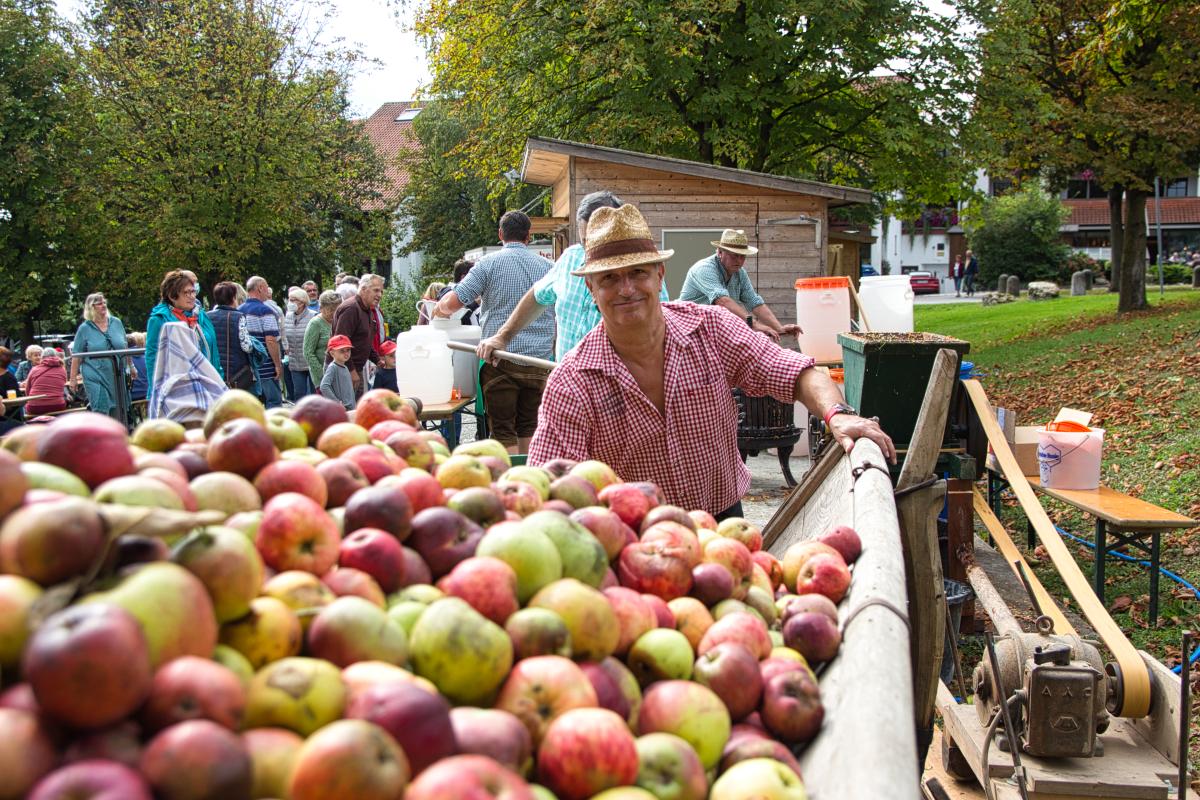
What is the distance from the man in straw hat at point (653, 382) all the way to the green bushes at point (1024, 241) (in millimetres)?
46055

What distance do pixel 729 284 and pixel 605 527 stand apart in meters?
7.09

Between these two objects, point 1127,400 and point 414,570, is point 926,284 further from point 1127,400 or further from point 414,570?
point 414,570

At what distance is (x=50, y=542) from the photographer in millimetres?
1370

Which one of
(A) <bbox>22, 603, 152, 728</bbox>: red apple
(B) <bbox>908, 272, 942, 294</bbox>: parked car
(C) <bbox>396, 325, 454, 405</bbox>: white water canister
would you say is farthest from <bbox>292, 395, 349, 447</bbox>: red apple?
(B) <bbox>908, 272, 942, 294</bbox>: parked car

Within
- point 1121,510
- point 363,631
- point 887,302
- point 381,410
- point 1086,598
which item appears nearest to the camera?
point 363,631

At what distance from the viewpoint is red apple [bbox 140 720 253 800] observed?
1.18 meters

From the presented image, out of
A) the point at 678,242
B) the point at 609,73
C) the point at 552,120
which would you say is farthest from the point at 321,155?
the point at 678,242

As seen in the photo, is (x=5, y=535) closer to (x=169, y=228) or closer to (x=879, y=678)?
(x=879, y=678)

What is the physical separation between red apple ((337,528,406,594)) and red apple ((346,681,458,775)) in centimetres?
44

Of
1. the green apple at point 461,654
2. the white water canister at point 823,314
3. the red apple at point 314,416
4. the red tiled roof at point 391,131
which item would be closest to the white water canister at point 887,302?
the white water canister at point 823,314

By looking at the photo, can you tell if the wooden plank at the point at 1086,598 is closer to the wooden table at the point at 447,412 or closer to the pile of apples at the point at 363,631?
the pile of apples at the point at 363,631

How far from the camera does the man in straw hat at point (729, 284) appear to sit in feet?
28.7

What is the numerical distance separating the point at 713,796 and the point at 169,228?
22624 millimetres

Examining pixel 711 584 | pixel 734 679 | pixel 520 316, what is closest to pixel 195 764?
pixel 734 679
